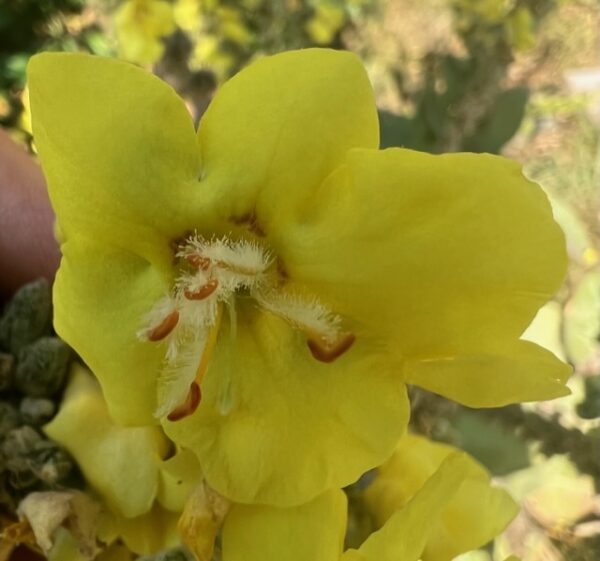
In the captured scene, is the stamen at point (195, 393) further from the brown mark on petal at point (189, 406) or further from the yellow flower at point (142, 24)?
the yellow flower at point (142, 24)

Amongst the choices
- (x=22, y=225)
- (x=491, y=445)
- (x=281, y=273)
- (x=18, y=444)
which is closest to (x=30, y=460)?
(x=18, y=444)

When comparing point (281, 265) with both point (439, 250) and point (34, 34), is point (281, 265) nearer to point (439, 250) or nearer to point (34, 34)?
point (439, 250)

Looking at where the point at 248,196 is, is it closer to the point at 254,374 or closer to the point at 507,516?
the point at 254,374

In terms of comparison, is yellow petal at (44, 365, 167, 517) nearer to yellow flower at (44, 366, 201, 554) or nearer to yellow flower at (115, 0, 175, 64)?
→ yellow flower at (44, 366, 201, 554)

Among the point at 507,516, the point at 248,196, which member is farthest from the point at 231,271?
the point at 507,516

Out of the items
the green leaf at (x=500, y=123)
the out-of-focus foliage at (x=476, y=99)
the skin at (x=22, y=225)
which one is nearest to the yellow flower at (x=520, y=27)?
the out-of-focus foliage at (x=476, y=99)

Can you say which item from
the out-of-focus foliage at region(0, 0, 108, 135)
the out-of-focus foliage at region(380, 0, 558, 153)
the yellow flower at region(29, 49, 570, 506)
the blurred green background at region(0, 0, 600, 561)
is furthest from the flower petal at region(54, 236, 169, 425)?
the out-of-focus foliage at region(0, 0, 108, 135)
